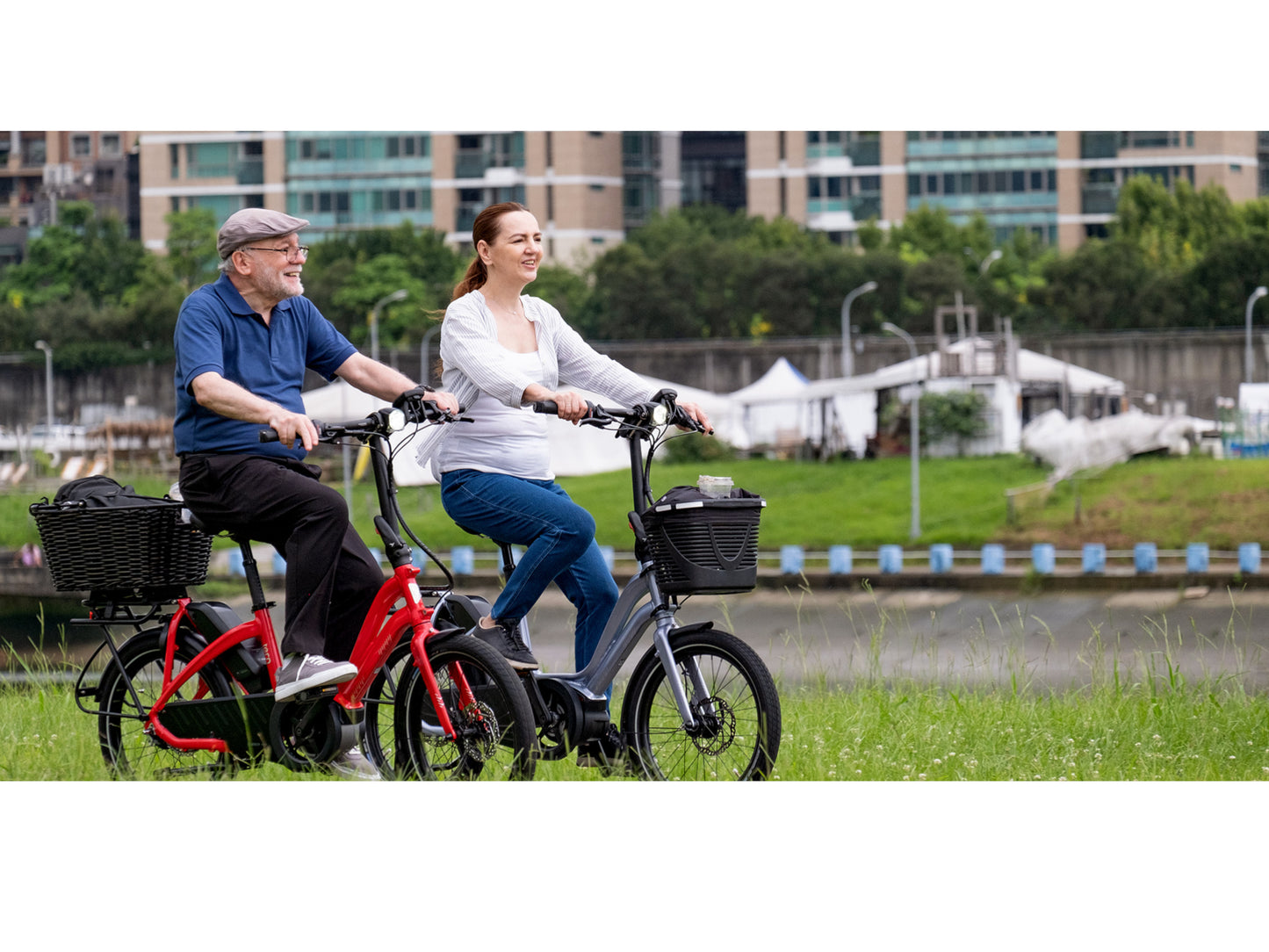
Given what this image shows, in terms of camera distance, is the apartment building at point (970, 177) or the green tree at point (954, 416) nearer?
the apartment building at point (970, 177)

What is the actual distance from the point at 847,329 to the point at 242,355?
2749cm

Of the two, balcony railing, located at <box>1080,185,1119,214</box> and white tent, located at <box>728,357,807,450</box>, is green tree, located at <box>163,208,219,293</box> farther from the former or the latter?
balcony railing, located at <box>1080,185,1119,214</box>

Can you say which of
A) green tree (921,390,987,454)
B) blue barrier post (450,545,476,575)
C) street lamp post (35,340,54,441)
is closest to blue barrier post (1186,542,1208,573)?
green tree (921,390,987,454)

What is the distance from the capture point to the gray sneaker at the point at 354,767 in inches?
152

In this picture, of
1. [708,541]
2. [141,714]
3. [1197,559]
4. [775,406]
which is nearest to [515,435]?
[708,541]

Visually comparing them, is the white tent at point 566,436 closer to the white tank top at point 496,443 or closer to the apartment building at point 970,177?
the apartment building at point 970,177

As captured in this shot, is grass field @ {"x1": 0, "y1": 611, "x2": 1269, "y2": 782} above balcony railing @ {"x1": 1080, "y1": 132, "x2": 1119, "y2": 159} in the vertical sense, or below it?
below

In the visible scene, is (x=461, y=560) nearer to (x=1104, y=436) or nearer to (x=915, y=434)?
(x=915, y=434)

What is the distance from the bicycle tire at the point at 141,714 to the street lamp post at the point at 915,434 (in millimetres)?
27360

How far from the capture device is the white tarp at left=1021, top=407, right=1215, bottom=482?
104ft

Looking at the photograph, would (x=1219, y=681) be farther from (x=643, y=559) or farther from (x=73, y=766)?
(x=73, y=766)

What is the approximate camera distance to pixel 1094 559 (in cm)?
3064

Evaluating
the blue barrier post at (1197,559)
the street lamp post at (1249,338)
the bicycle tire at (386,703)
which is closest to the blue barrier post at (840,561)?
the blue barrier post at (1197,559)

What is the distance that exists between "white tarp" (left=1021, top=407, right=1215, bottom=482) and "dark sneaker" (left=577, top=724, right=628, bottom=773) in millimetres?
28919
